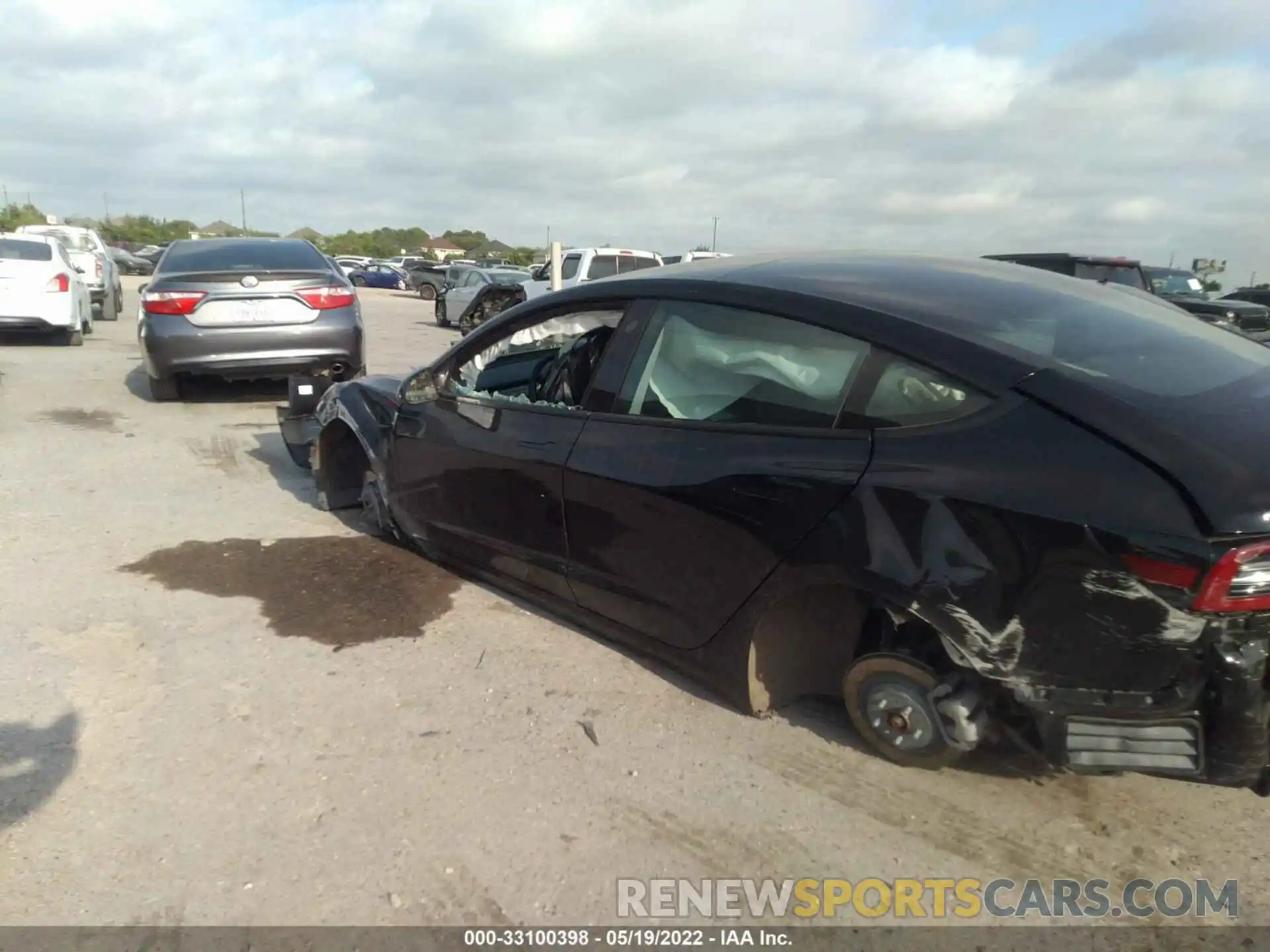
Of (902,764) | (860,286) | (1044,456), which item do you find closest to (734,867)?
(902,764)

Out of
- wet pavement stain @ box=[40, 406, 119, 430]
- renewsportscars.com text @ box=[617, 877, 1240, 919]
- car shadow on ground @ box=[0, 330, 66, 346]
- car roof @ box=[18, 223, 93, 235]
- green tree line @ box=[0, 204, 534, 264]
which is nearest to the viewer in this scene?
renewsportscars.com text @ box=[617, 877, 1240, 919]

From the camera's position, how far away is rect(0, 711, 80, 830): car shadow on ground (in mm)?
2658

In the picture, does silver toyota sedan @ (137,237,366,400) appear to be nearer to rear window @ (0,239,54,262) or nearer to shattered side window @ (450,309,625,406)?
shattered side window @ (450,309,625,406)

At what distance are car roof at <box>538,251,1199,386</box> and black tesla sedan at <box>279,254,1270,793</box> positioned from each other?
0.01 metres

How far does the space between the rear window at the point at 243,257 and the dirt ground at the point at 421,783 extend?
4529 mm

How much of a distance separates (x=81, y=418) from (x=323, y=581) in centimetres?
514

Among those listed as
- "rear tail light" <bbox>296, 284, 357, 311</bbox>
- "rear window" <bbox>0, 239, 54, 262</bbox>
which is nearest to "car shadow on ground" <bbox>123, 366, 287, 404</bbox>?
"rear tail light" <bbox>296, 284, 357, 311</bbox>

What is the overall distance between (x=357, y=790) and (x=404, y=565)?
1.91 metres

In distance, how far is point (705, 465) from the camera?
3000 millimetres

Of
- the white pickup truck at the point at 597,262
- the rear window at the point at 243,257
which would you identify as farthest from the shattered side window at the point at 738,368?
the white pickup truck at the point at 597,262

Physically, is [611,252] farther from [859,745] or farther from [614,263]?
[859,745]

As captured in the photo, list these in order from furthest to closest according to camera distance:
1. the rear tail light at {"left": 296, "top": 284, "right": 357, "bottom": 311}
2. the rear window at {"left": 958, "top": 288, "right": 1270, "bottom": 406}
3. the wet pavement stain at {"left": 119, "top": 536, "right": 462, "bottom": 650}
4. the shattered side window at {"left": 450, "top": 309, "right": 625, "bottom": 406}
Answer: the rear tail light at {"left": 296, "top": 284, "right": 357, "bottom": 311}, the shattered side window at {"left": 450, "top": 309, "right": 625, "bottom": 406}, the wet pavement stain at {"left": 119, "top": 536, "right": 462, "bottom": 650}, the rear window at {"left": 958, "top": 288, "right": 1270, "bottom": 406}

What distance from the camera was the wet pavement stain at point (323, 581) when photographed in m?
3.89

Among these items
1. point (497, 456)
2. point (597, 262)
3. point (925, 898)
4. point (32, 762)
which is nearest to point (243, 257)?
point (497, 456)
